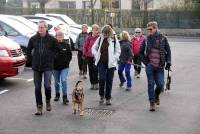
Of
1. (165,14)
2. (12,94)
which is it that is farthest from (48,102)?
(165,14)

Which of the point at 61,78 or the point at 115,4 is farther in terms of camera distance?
the point at 115,4

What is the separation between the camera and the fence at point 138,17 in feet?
141

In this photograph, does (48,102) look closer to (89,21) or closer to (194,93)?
(194,93)

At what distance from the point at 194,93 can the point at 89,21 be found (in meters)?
32.8

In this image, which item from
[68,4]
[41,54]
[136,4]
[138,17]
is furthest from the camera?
[68,4]

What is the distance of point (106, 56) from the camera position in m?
10.5

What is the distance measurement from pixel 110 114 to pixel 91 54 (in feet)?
11.4

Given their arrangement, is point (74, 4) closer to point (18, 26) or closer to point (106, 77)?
point (18, 26)

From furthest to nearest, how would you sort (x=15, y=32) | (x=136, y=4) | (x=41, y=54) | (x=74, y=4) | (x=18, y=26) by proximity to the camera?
(x=74, y=4)
(x=136, y=4)
(x=18, y=26)
(x=15, y=32)
(x=41, y=54)

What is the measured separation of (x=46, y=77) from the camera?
963 centimetres

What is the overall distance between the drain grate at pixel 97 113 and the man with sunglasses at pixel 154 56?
0.85 m

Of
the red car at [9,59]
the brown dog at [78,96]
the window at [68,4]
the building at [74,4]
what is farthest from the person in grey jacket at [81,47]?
the window at [68,4]

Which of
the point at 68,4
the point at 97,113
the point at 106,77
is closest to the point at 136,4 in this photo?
the point at 68,4

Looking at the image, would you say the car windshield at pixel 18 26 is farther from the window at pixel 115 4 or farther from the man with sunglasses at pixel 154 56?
the window at pixel 115 4
